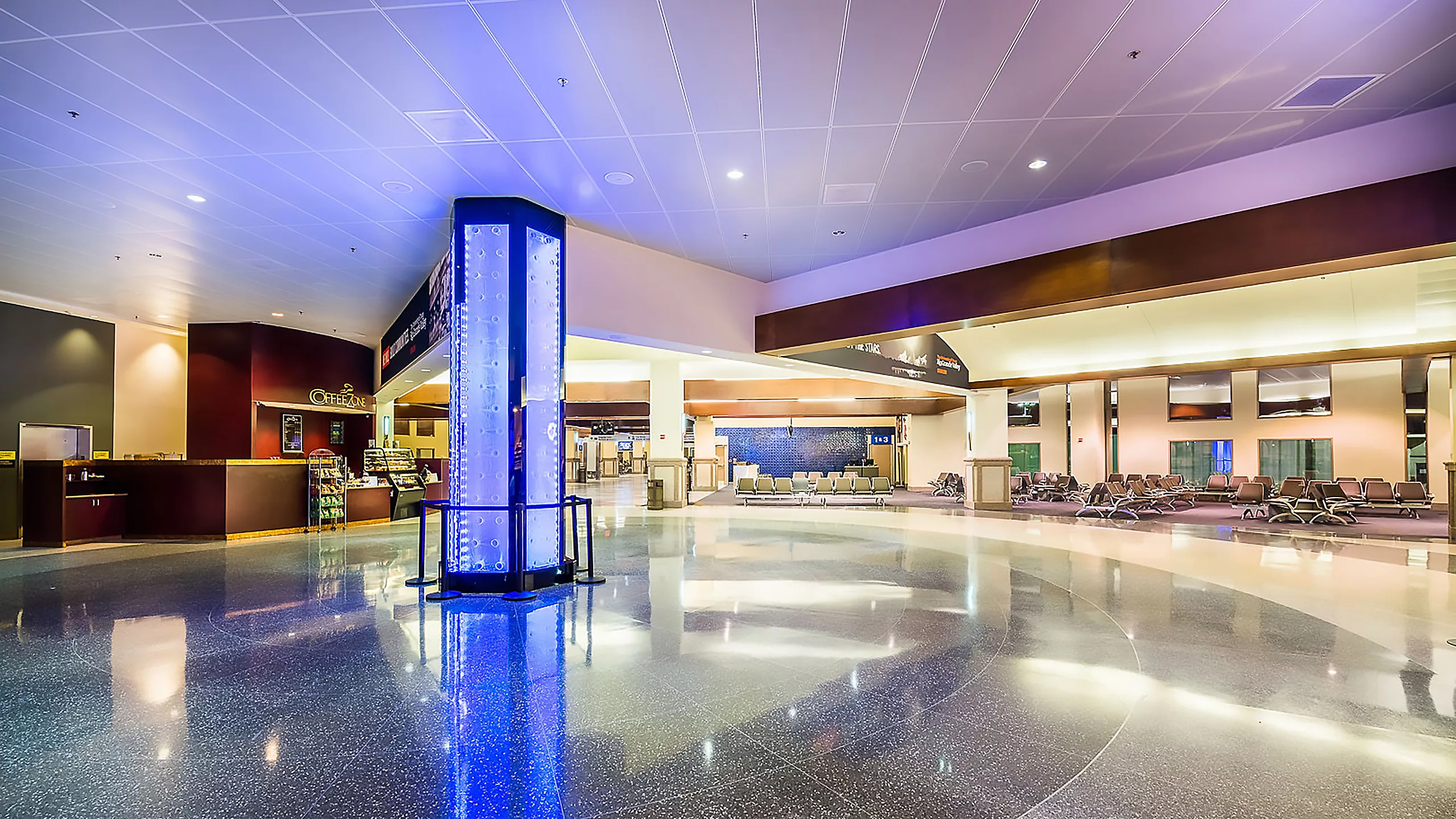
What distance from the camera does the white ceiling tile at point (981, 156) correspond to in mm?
4934

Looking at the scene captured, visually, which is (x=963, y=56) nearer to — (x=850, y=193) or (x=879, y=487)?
(x=850, y=193)

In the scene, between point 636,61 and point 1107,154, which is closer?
point 636,61

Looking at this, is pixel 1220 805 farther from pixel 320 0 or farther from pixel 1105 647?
pixel 320 0

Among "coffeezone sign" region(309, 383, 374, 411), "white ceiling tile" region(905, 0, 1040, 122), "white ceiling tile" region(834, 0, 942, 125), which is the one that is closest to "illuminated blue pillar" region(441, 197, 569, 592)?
"white ceiling tile" region(834, 0, 942, 125)

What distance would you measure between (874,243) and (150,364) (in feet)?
44.1

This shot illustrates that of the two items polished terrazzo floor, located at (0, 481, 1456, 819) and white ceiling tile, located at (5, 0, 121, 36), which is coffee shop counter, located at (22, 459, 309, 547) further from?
white ceiling tile, located at (5, 0, 121, 36)

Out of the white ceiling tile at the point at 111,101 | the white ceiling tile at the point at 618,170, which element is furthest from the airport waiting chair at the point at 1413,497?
the white ceiling tile at the point at 111,101

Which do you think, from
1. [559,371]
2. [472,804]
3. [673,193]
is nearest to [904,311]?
[673,193]

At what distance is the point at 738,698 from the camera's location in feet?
11.1

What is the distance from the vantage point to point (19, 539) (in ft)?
33.6

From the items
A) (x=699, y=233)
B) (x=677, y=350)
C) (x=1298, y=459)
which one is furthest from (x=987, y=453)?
(x=699, y=233)

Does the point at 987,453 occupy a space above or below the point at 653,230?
below

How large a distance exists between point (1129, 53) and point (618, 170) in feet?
12.2

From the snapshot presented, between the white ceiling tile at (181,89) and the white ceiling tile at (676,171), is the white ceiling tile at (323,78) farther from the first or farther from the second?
the white ceiling tile at (676,171)
